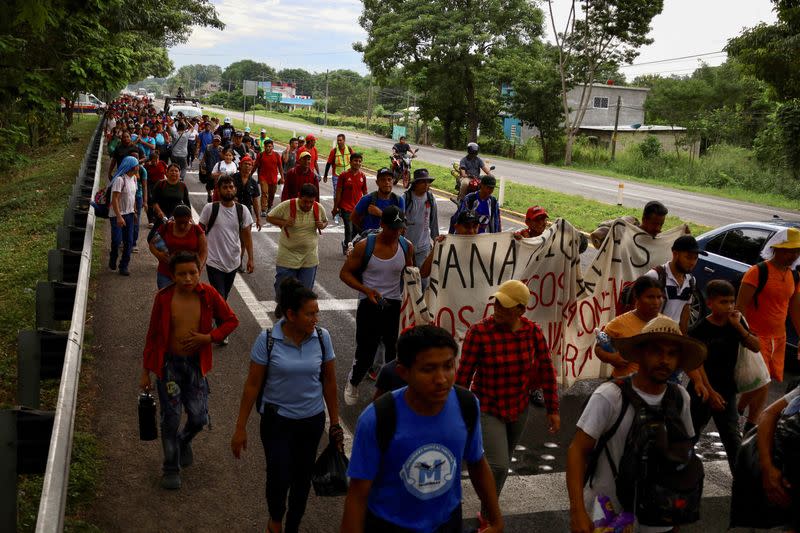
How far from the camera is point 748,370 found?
224 inches

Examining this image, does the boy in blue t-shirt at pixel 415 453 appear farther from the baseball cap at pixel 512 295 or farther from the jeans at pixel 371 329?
the jeans at pixel 371 329

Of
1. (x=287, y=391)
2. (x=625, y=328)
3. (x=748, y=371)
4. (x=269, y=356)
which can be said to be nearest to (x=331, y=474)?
(x=287, y=391)

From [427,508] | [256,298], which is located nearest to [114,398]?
[256,298]

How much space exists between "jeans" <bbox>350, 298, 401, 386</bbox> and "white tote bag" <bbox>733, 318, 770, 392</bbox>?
293cm

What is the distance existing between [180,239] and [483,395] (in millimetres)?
4104

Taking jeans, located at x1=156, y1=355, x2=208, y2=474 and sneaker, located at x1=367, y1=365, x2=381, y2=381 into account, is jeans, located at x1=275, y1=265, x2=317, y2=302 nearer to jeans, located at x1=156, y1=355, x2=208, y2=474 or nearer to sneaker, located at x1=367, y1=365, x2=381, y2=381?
sneaker, located at x1=367, y1=365, x2=381, y2=381

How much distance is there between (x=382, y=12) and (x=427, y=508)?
59.4 m

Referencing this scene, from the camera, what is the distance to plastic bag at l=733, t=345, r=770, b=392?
5676 millimetres

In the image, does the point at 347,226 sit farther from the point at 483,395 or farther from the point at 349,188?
the point at 483,395

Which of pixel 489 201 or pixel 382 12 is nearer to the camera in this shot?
pixel 489 201

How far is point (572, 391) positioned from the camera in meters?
8.20

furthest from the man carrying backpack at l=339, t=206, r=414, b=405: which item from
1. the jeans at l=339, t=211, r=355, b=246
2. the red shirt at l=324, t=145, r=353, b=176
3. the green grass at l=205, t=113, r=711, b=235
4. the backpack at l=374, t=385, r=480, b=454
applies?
the green grass at l=205, t=113, r=711, b=235

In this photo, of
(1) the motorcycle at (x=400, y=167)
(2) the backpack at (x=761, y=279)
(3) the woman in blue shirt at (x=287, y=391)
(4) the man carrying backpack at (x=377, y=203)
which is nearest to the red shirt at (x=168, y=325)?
(3) the woman in blue shirt at (x=287, y=391)

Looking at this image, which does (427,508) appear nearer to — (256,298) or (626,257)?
(626,257)
